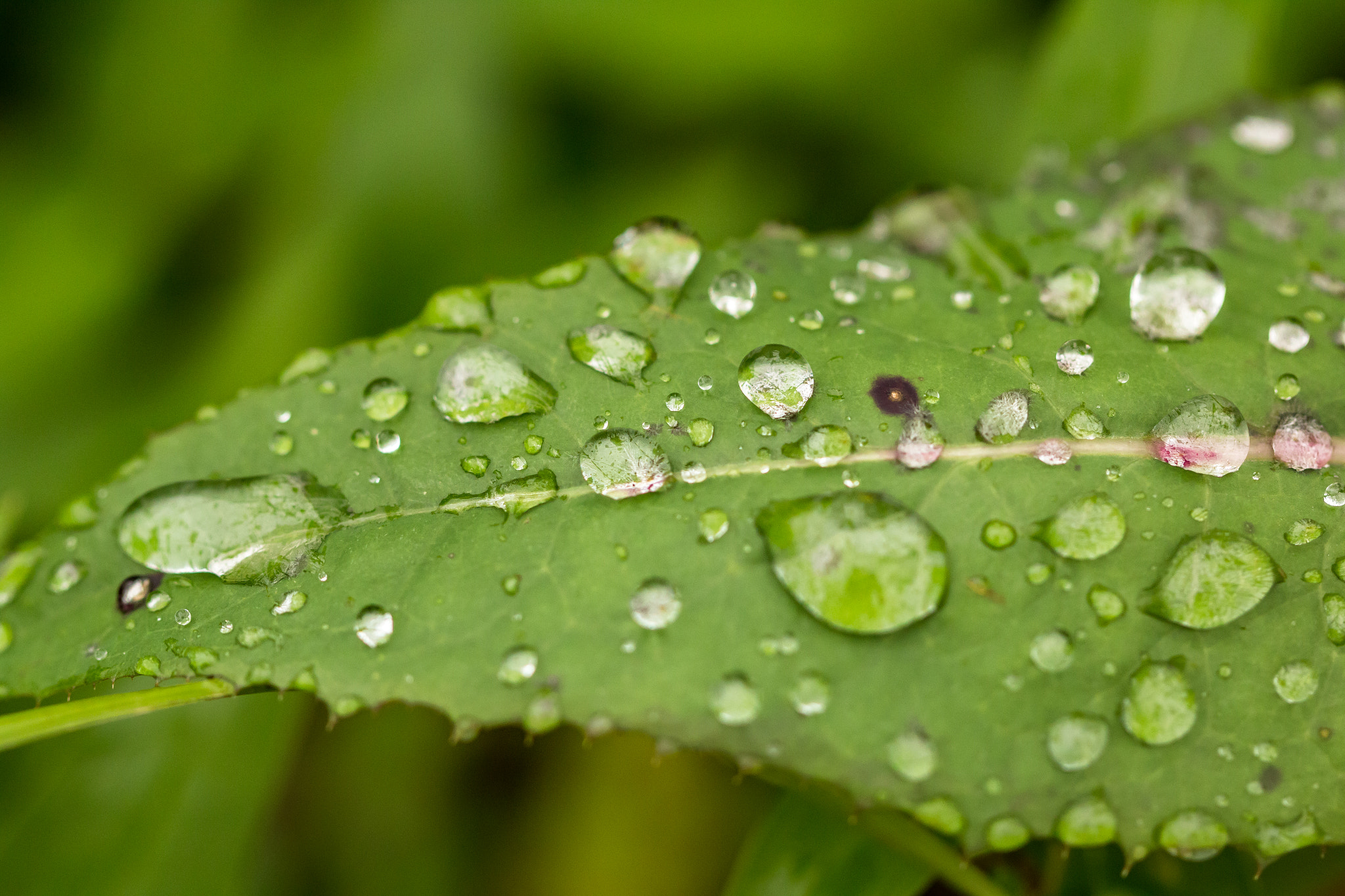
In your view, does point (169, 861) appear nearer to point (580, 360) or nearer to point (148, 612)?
point (148, 612)

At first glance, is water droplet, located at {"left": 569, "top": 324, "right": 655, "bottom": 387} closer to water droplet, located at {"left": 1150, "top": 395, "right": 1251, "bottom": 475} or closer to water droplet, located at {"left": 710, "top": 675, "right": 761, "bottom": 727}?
water droplet, located at {"left": 710, "top": 675, "right": 761, "bottom": 727}

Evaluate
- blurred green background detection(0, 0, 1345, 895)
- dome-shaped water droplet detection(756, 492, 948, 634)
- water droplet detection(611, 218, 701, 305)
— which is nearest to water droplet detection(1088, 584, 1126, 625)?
dome-shaped water droplet detection(756, 492, 948, 634)

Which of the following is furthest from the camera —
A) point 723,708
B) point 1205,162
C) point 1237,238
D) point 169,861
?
point 169,861

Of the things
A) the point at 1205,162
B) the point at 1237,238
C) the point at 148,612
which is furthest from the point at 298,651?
the point at 1205,162

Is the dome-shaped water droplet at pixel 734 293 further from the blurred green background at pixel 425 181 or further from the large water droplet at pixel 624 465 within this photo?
the blurred green background at pixel 425 181

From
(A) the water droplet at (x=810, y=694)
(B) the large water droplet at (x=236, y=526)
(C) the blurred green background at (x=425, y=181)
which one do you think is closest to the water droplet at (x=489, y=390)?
(B) the large water droplet at (x=236, y=526)
